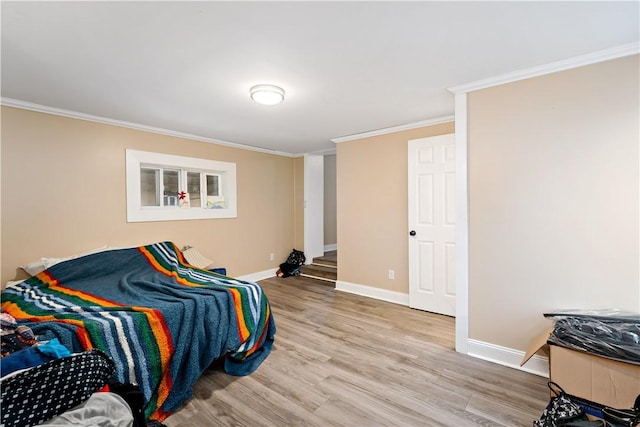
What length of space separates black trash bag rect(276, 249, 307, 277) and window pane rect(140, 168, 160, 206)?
90.5 inches

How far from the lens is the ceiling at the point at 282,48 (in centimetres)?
147

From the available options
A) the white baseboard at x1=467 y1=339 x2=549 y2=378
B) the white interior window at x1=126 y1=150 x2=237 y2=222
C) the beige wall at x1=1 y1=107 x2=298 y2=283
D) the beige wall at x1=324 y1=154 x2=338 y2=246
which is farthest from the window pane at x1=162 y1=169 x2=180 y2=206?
the white baseboard at x1=467 y1=339 x2=549 y2=378

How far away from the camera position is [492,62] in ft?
6.61

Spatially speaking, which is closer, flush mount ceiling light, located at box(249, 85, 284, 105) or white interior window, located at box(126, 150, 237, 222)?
flush mount ceiling light, located at box(249, 85, 284, 105)

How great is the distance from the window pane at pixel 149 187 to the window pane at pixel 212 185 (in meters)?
0.72

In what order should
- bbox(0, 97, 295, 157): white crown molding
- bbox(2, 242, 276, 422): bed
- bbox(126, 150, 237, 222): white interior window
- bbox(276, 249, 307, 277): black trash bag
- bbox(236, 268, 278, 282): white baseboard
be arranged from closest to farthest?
bbox(2, 242, 276, 422): bed, bbox(0, 97, 295, 157): white crown molding, bbox(126, 150, 237, 222): white interior window, bbox(236, 268, 278, 282): white baseboard, bbox(276, 249, 307, 277): black trash bag

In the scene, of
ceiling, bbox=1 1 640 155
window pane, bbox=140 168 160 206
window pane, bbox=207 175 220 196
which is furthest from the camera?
window pane, bbox=207 175 220 196

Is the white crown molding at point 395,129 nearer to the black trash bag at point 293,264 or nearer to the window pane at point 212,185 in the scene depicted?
the window pane at point 212,185

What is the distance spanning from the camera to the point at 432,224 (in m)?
3.37

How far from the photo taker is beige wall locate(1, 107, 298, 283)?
8.55 feet

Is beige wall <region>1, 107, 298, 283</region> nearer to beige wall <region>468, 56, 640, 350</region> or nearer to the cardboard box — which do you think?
beige wall <region>468, 56, 640, 350</region>

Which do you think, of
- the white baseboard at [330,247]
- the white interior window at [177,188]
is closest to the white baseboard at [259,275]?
the white interior window at [177,188]

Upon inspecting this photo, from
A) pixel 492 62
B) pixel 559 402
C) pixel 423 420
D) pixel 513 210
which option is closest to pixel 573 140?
pixel 513 210

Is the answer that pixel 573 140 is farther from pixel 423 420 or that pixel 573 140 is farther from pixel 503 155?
pixel 423 420
